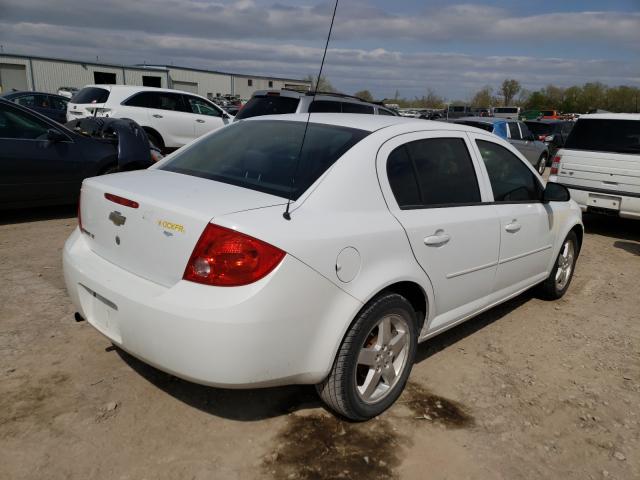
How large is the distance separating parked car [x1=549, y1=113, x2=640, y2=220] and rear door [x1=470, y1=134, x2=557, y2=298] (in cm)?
383

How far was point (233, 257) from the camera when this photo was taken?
226 cm

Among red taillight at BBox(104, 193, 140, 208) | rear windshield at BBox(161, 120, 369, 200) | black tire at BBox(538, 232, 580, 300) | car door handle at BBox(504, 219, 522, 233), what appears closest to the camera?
red taillight at BBox(104, 193, 140, 208)

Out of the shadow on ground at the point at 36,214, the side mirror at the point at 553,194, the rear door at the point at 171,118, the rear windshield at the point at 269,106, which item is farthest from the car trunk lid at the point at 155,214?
the rear door at the point at 171,118

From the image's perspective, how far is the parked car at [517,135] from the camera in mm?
13248

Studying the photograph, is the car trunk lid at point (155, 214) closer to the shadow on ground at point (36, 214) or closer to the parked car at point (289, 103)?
the shadow on ground at point (36, 214)

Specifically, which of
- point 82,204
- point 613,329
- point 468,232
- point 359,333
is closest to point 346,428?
point 359,333

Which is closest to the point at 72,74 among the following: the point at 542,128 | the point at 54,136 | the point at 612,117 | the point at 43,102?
the point at 43,102

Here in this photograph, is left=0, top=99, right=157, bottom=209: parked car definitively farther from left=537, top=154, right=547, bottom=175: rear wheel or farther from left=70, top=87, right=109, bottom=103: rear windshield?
left=537, top=154, right=547, bottom=175: rear wheel

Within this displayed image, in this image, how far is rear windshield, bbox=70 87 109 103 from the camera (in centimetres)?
1131

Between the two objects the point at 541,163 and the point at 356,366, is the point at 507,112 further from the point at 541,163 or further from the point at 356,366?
the point at 356,366

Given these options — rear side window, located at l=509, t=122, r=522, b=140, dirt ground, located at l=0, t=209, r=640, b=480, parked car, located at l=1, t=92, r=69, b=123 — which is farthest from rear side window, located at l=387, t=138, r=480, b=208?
parked car, located at l=1, t=92, r=69, b=123

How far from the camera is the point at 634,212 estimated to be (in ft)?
24.2

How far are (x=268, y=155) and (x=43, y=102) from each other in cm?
1605

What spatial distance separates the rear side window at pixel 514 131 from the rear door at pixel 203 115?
761cm
